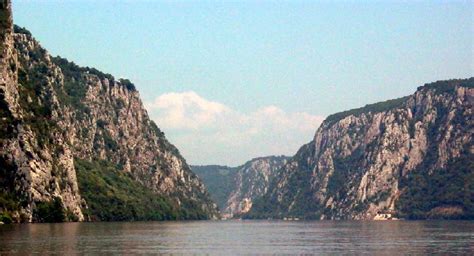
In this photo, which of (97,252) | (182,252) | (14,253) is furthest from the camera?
(182,252)

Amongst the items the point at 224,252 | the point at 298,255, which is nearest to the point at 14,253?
the point at 224,252

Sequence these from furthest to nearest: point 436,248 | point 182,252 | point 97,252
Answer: point 436,248 → point 182,252 → point 97,252

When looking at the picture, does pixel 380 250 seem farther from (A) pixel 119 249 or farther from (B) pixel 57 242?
(B) pixel 57 242

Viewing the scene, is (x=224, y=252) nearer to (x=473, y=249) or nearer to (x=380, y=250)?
(x=380, y=250)

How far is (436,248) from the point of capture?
120 m

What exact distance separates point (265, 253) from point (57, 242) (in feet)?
111

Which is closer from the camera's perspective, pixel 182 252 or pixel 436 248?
pixel 182 252

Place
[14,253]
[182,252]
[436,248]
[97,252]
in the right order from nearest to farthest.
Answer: [14,253] → [97,252] → [182,252] → [436,248]

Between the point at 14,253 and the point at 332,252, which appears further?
the point at 332,252

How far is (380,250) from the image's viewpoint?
11475 cm

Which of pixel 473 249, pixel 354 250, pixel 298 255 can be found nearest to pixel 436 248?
pixel 473 249

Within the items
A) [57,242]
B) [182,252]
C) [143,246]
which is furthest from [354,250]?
[57,242]

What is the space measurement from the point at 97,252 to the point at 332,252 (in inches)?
1260

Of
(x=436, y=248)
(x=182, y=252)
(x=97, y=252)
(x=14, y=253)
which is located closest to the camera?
(x=14, y=253)
